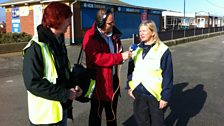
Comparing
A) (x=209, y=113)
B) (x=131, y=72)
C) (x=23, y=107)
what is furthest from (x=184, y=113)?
(x=23, y=107)

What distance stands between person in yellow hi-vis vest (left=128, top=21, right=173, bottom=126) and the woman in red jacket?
21cm

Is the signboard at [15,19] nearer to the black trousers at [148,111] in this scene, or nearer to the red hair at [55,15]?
the black trousers at [148,111]

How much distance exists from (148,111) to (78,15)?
1796cm

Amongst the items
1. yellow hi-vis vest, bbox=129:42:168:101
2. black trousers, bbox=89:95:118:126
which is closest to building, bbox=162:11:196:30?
black trousers, bbox=89:95:118:126

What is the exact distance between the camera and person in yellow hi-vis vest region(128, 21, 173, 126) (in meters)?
3.59

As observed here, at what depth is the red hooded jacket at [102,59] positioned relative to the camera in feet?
11.7

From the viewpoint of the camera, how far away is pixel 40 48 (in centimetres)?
254

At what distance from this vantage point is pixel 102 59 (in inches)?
140

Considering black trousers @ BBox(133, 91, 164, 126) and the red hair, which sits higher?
the red hair

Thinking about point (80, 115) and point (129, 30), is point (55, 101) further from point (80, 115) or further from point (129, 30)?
point (129, 30)

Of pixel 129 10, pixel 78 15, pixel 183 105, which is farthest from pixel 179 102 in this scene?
pixel 129 10

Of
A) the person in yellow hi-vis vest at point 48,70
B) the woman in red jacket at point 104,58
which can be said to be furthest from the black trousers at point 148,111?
the person in yellow hi-vis vest at point 48,70

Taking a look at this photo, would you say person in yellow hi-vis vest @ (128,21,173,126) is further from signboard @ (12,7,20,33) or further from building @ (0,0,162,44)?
signboard @ (12,7,20,33)

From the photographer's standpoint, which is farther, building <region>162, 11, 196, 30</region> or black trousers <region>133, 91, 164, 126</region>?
building <region>162, 11, 196, 30</region>
